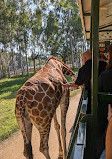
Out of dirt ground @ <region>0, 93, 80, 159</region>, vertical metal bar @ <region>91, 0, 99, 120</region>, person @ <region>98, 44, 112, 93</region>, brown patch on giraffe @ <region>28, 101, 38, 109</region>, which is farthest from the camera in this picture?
dirt ground @ <region>0, 93, 80, 159</region>

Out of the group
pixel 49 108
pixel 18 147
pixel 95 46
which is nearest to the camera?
pixel 95 46

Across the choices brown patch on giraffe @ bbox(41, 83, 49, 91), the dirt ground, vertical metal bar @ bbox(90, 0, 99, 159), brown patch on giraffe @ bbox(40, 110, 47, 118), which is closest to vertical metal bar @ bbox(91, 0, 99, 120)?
vertical metal bar @ bbox(90, 0, 99, 159)

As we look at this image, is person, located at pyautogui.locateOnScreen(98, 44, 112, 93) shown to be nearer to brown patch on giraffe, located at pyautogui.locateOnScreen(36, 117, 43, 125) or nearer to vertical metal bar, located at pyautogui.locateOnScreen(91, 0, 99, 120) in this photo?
vertical metal bar, located at pyautogui.locateOnScreen(91, 0, 99, 120)

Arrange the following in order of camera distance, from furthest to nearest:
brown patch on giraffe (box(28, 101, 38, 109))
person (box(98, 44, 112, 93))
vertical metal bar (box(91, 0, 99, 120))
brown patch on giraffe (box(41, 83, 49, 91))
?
brown patch on giraffe (box(41, 83, 49, 91)) → brown patch on giraffe (box(28, 101, 38, 109)) → person (box(98, 44, 112, 93)) → vertical metal bar (box(91, 0, 99, 120))

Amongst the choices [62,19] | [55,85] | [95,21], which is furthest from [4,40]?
[95,21]

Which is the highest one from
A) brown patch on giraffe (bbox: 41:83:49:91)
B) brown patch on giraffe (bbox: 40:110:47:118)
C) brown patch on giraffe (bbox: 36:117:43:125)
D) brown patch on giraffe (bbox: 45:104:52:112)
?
brown patch on giraffe (bbox: 41:83:49:91)

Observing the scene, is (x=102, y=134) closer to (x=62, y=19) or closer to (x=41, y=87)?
(x=41, y=87)

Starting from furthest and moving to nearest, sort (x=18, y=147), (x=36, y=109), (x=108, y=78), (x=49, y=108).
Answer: (x=18, y=147)
(x=49, y=108)
(x=36, y=109)
(x=108, y=78)

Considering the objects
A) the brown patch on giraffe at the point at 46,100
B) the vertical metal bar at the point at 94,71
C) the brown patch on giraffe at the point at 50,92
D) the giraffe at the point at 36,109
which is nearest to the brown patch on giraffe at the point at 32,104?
the giraffe at the point at 36,109

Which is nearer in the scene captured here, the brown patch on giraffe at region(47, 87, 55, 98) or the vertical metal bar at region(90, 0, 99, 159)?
the vertical metal bar at region(90, 0, 99, 159)

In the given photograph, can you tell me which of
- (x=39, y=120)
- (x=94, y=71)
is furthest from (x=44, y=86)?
(x=94, y=71)

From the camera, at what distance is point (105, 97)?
149 cm

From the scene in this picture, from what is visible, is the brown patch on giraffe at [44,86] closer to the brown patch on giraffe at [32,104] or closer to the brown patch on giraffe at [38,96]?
the brown patch on giraffe at [38,96]

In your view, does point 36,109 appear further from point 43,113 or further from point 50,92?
point 50,92
